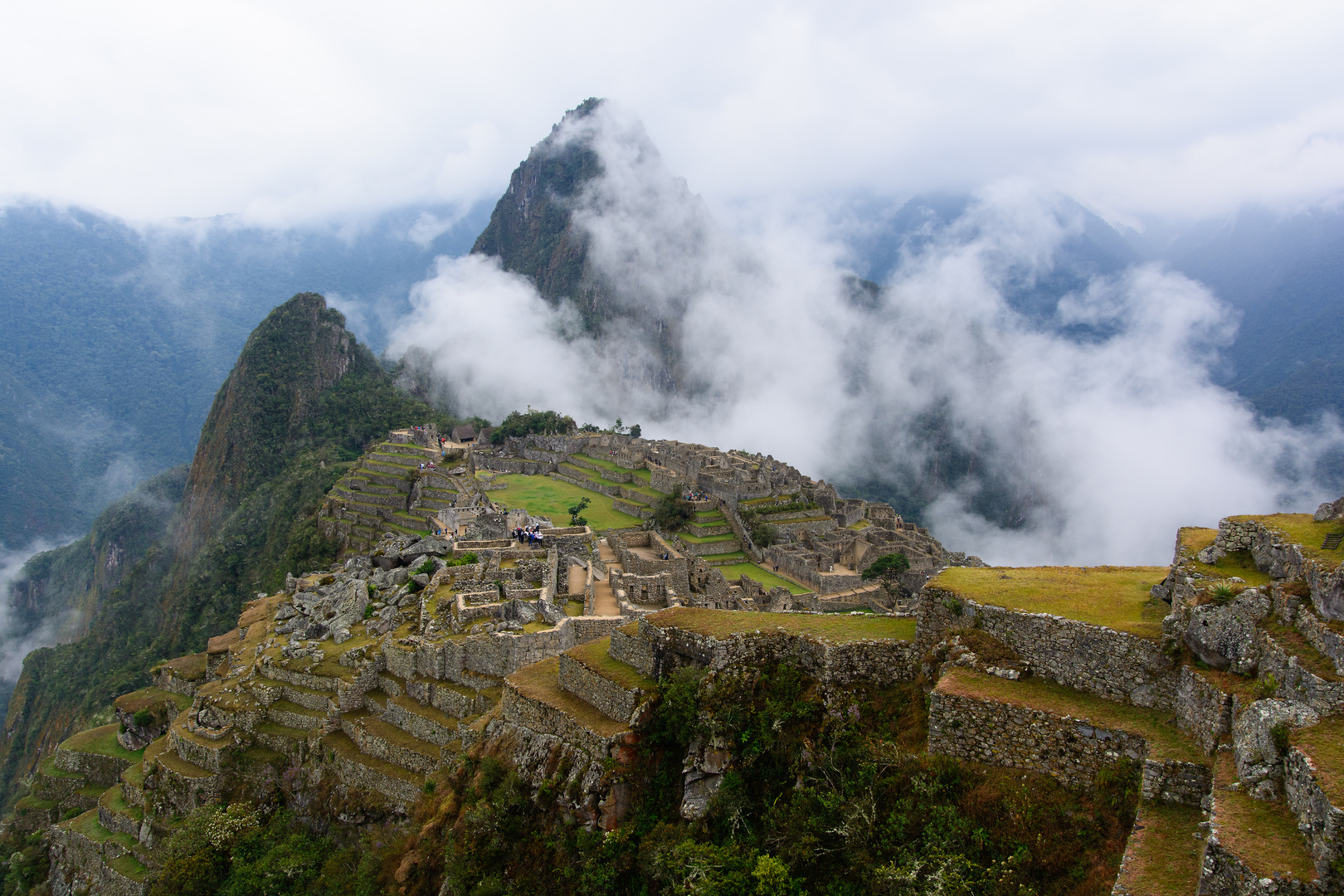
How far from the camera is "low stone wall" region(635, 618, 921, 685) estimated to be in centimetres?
939

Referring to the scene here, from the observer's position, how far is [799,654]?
9.97 meters

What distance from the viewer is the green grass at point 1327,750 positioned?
16.4ft

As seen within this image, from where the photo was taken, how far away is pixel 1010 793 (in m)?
7.41

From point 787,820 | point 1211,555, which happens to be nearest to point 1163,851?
point 1211,555

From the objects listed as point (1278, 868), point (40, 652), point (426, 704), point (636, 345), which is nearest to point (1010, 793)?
point (1278, 868)

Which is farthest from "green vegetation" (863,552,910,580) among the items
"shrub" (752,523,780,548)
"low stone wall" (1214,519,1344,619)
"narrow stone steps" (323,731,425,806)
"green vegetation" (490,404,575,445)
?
"green vegetation" (490,404,575,445)

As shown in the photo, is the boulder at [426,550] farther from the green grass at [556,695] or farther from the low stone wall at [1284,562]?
the low stone wall at [1284,562]

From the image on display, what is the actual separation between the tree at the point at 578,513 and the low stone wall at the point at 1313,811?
38982mm

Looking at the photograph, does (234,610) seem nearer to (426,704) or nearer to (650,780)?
(426,704)

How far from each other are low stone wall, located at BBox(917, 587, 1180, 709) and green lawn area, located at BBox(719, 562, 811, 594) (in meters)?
31.6

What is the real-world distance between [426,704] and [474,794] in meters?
6.25

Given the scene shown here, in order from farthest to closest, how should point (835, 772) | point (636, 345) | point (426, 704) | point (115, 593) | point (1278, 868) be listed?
point (636, 345), point (115, 593), point (426, 704), point (835, 772), point (1278, 868)

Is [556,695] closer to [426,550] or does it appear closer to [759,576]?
[426,550]

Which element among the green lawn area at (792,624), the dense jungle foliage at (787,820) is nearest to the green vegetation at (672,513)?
the dense jungle foliage at (787,820)
